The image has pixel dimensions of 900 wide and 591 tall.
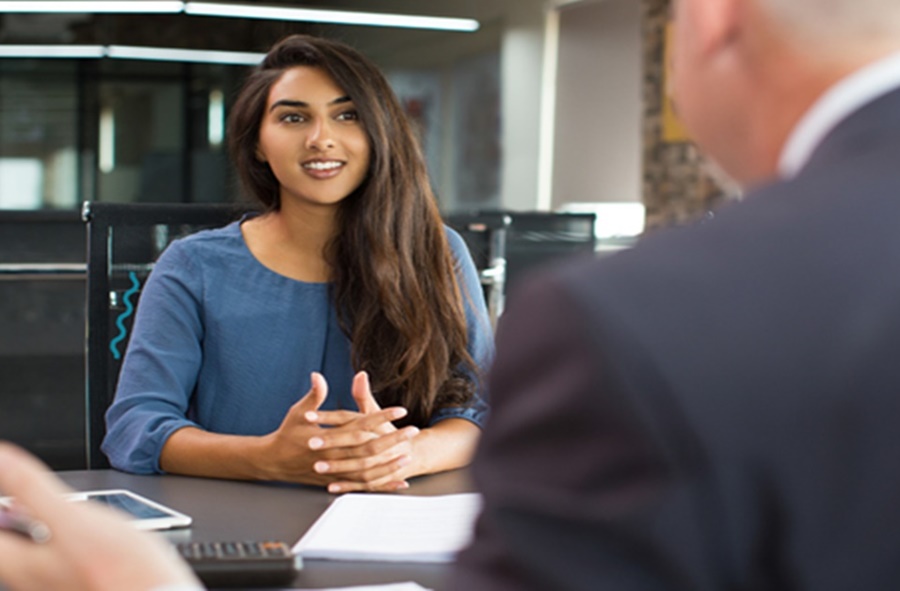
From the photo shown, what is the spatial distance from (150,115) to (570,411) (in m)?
9.62

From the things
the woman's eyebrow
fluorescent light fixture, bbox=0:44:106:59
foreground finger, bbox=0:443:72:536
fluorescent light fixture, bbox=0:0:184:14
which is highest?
fluorescent light fixture, bbox=0:0:184:14

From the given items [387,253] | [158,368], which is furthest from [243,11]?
[158,368]

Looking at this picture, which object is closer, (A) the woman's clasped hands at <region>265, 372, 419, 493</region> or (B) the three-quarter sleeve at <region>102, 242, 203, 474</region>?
(A) the woman's clasped hands at <region>265, 372, 419, 493</region>

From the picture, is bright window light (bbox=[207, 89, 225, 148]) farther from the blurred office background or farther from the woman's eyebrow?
the woman's eyebrow

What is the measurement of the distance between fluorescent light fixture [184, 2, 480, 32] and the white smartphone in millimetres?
7901

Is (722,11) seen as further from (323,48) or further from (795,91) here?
(323,48)

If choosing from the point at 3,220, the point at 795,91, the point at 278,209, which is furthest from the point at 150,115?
the point at 795,91

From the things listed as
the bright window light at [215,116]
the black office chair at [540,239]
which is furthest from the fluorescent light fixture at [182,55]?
the black office chair at [540,239]

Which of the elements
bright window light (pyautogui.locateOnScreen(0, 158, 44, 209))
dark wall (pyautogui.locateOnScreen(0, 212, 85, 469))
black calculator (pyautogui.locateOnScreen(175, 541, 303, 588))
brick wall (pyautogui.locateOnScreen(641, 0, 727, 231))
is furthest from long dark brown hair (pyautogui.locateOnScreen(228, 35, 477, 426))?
bright window light (pyautogui.locateOnScreen(0, 158, 44, 209))

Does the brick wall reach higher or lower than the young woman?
higher

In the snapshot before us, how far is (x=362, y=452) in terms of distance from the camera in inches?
54.2

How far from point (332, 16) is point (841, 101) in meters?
9.16

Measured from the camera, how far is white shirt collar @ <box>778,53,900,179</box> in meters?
0.45

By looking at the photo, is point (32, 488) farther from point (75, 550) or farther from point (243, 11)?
point (243, 11)
